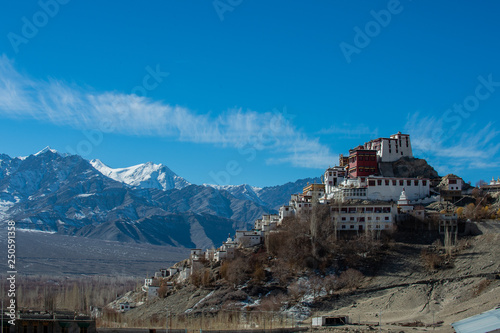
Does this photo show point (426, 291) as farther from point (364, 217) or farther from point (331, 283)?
point (364, 217)

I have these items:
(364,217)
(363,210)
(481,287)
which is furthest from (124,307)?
(481,287)

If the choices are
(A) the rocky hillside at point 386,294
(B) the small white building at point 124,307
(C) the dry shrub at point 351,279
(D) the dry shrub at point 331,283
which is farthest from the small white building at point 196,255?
(C) the dry shrub at point 351,279

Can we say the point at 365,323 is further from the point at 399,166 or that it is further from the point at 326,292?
the point at 399,166

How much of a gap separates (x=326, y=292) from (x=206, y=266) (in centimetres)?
2350

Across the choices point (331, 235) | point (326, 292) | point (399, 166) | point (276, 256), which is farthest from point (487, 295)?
point (399, 166)

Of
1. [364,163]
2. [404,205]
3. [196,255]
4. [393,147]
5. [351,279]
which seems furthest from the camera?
[393,147]

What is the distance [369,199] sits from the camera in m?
86.6

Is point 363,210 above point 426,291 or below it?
above

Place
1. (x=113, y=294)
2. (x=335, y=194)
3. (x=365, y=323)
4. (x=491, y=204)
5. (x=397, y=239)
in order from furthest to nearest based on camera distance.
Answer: (x=113, y=294) → (x=335, y=194) → (x=491, y=204) → (x=397, y=239) → (x=365, y=323)

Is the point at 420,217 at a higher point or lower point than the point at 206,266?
higher

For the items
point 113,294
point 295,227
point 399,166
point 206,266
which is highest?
point 399,166

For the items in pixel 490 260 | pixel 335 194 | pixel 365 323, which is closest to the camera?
pixel 365 323

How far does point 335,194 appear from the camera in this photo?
90.3 m

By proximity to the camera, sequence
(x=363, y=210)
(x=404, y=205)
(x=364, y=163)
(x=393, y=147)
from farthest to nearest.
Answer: (x=393, y=147), (x=364, y=163), (x=404, y=205), (x=363, y=210)
